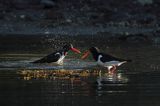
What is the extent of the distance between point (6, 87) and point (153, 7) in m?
23.4

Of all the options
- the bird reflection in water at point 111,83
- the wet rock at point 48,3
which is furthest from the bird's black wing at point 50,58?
the wet rock at point 48,3

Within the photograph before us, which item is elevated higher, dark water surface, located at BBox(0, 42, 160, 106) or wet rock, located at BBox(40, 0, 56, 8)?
wet rock, located at BBox(40, 0, 56, 8)

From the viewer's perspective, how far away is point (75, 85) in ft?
59.3

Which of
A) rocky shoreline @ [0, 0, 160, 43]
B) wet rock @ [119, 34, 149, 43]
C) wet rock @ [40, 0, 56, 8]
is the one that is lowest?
wet rock @ [119, 34, 149, 43]

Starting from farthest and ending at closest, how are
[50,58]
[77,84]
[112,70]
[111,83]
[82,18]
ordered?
[82,18]
[50,58]
[112,70]
[111,83]
[77,84]

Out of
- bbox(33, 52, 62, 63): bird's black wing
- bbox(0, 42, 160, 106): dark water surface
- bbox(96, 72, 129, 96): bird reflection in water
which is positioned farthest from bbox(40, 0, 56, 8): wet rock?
bbox(96, 72, 129, 96): bird reflection in water

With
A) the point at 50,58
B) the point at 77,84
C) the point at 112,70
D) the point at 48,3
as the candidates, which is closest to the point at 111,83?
the point at 77,84

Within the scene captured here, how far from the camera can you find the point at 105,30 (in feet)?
119

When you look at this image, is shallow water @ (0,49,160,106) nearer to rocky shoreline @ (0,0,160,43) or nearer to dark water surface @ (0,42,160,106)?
dark water surface @ (0,42,160,106)

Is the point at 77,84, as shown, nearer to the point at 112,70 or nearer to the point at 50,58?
the point at 112,70

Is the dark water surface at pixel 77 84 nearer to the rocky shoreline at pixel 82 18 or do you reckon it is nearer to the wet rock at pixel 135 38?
the wet rock at pixel 135 38

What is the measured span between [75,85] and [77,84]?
162 millimetres

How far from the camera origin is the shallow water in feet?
52.7

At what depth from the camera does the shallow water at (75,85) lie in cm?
1608
